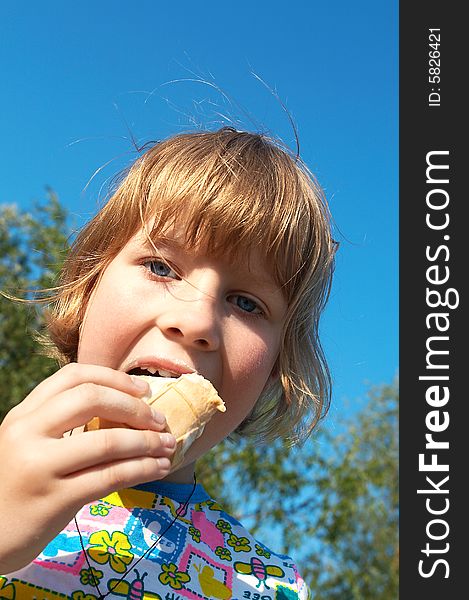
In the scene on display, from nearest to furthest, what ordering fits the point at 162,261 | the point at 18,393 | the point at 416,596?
the point at 162,261, the point at 416,596, the point at 18,393

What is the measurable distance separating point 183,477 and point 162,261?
701 millimetres

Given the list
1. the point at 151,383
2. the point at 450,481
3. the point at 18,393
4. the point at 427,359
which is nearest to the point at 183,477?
the point at 151,383

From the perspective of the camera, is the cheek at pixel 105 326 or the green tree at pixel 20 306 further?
the green tree at pixel 20 306

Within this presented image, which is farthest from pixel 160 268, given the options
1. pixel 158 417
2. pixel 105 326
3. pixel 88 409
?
pixel 88 409

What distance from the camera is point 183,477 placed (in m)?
→ 2.47

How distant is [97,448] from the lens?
4.87 feet

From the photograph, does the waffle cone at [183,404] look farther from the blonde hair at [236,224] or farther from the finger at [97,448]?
the blonde hair at [236,224]

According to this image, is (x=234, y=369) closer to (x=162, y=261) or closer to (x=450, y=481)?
(x=162, y=261)

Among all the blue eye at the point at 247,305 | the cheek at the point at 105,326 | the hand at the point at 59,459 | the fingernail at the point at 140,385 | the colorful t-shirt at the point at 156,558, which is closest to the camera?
the hand at the point at 59,459

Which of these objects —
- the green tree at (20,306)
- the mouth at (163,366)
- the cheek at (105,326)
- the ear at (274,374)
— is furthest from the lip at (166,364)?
the green tree at (20,306)

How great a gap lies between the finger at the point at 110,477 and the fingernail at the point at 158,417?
111 millimetres

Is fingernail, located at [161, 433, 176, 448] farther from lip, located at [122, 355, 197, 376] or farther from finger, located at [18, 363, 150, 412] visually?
lip, located at [122, 355, 197, 376]

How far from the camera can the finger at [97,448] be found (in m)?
1.47

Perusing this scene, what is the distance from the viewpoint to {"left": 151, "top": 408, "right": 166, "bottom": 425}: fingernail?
1654mm
